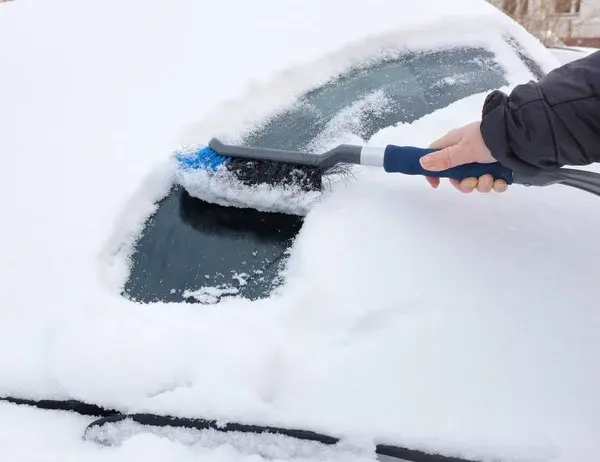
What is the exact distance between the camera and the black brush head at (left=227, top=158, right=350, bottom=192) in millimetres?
1514

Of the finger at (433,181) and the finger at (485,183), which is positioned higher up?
the finger at (433,181)

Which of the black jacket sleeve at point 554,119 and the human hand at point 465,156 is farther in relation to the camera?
the human hand at point 465,156

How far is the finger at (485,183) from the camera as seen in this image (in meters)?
1.37

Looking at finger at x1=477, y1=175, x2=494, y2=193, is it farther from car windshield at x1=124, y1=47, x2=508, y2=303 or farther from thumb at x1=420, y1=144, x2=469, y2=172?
car windshield at x1=124, y1=47, x2=508, y2=303

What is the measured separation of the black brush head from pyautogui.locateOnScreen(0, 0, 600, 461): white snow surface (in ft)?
0.23

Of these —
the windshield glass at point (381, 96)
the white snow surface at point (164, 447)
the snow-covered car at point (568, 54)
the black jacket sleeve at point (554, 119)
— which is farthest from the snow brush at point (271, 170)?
the snow-covered car at point (568, 54)

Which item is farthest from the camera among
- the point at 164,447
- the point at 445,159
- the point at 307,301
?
the point at 445,159

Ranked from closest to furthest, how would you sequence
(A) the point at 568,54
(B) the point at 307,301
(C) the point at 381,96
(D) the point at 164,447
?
(D) the point at 164,447, (B) the point at 307,301, (C) the point at 381,96, (A) the point at 568,54

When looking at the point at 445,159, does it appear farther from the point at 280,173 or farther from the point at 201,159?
the point at 201,159

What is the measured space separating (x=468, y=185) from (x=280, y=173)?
1.63ft

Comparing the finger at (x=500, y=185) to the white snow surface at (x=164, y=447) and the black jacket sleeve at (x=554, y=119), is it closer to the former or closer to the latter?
the black jacket sleeve at (x=554, y=119)

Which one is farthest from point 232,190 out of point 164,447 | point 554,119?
point 554,119

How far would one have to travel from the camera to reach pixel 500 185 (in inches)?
54.0

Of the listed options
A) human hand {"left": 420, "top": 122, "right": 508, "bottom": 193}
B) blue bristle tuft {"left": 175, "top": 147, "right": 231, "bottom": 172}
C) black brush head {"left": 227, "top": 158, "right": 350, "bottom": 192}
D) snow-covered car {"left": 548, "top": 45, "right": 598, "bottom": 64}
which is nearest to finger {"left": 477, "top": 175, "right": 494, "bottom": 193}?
human hand {"left": 420, "top": 122, "right": 508, "bottom": 193}
